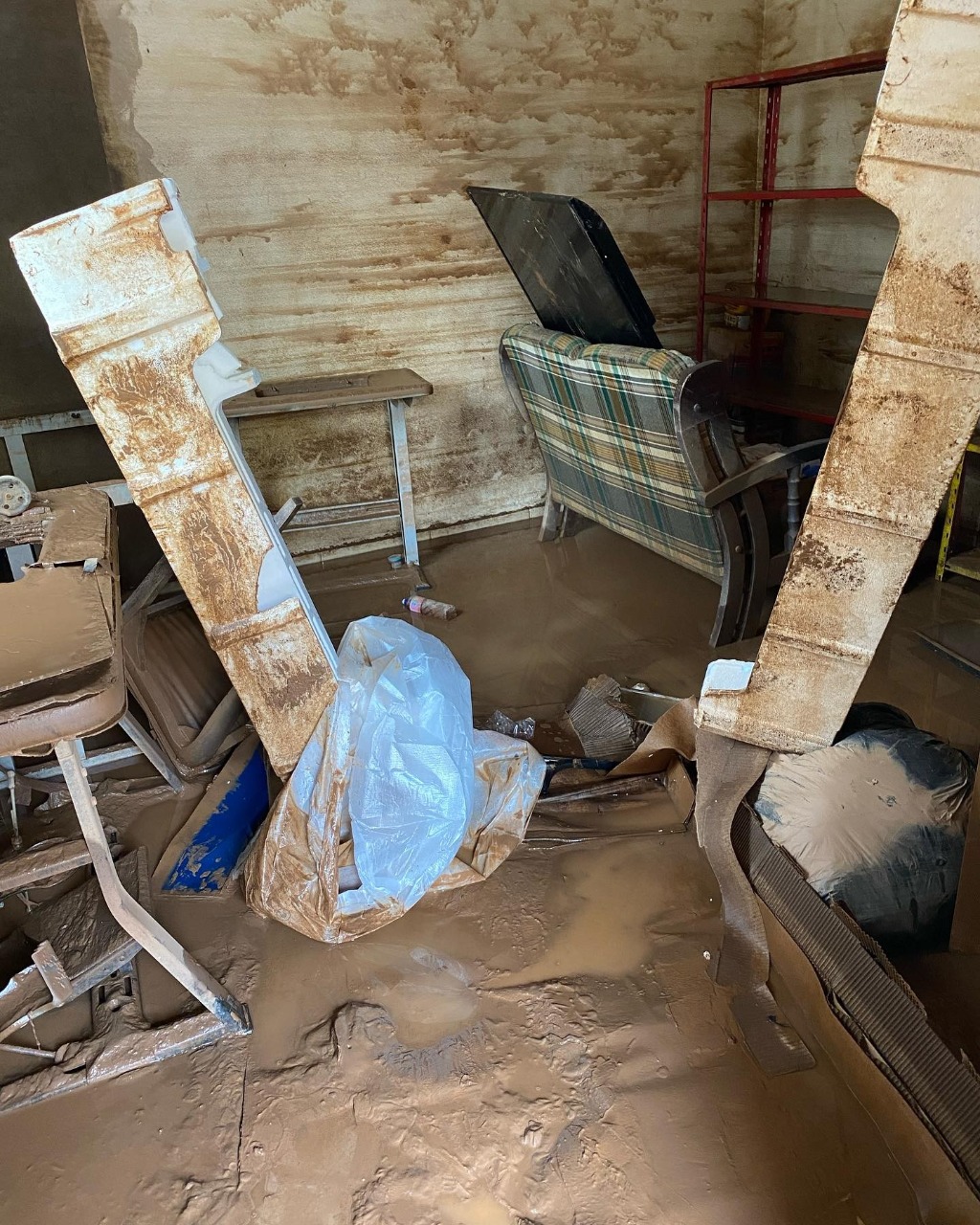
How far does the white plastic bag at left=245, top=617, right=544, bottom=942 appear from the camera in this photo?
174 centimetres

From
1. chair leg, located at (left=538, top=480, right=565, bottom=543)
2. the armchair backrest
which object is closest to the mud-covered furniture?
the armchair backrest

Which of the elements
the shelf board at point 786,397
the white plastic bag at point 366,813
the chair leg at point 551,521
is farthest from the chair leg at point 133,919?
the shelf board at point 786,397

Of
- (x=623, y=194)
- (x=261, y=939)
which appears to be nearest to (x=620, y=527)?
(x=623, y=194)

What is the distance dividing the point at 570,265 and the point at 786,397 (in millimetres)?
1339

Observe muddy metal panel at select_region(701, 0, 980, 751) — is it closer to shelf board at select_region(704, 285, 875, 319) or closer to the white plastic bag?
the white plastic bag

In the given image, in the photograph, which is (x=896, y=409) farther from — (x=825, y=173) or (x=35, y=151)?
(x=825, y=173)

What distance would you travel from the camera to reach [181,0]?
120 inches

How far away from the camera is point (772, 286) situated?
4.14m

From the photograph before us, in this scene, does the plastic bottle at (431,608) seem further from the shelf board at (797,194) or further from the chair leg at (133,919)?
the shelf board at (797,194)

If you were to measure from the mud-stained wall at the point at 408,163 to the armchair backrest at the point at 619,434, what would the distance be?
0.70 metres

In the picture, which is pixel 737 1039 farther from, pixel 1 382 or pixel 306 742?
pixel 1 382

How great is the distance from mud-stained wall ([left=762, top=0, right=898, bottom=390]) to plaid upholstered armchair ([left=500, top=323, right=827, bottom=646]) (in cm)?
144

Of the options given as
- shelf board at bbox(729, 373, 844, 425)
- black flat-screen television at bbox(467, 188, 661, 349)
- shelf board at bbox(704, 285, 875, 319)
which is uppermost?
black flat-screen television at bbox(467, 188, 661, 349)

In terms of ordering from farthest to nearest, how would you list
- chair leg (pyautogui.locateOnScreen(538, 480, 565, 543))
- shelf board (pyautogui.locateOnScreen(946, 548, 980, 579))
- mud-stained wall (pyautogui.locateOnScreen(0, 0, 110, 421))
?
chair leg (pyautogui.locateOnScreen(538, 480, 565, 543)) < shelf board (pyautogui.locateOnScreen(946, 548, 980, 579)) < mud-stained wall (pyautogui.locateOnScreen(0, 0, 110, 421))
